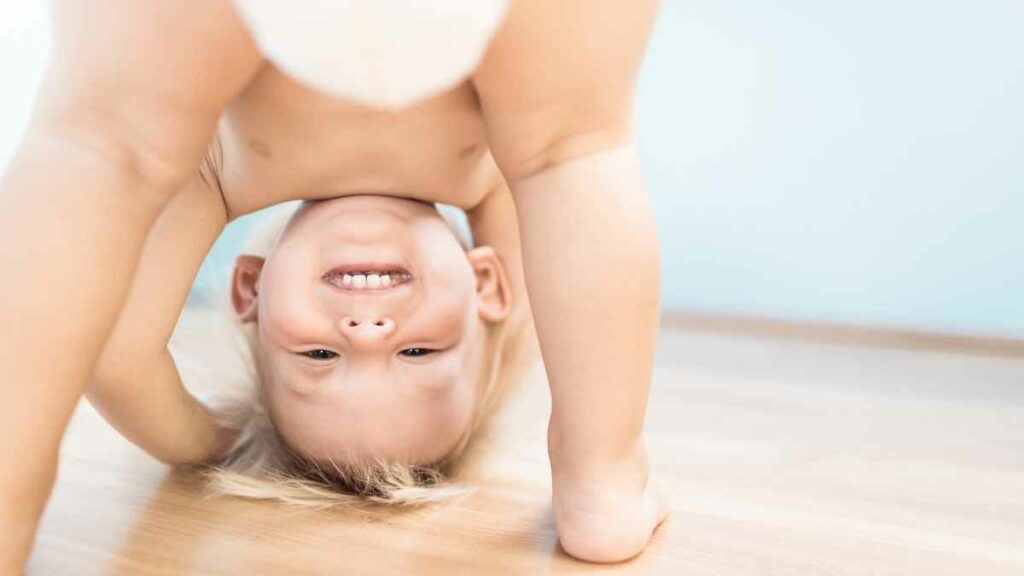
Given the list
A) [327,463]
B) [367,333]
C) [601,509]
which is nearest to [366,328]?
[367,333]

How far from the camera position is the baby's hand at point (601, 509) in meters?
0.77

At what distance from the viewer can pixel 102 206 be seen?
2.00 ft

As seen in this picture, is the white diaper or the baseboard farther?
the baseboard

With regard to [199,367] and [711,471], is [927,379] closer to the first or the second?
[711,471]

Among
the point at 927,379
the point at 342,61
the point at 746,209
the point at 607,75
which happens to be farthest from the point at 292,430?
the point at 746,209

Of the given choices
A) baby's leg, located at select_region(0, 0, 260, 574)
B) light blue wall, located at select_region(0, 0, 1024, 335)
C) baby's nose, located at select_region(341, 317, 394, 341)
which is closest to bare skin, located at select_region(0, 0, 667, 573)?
baby's leg, located at select_region(0, 0, 260, 574)

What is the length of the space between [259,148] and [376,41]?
1.32 feet

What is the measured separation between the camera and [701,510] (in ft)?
2.89

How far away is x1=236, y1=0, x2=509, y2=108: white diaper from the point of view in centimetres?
42

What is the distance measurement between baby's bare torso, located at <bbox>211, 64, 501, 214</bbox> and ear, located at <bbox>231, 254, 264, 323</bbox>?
10cm

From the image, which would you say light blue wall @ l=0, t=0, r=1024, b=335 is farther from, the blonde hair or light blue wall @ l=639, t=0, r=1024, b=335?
the blonde hair

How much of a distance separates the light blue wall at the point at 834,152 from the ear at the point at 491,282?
2.43ft

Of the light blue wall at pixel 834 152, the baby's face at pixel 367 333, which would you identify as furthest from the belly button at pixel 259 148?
the light blue wall at pixel 834 152

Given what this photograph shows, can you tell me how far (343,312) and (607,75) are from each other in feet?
1.05
